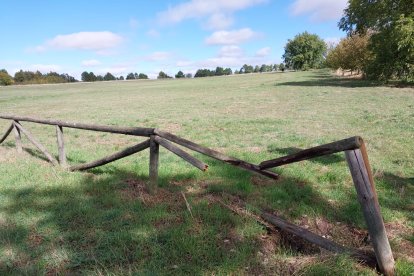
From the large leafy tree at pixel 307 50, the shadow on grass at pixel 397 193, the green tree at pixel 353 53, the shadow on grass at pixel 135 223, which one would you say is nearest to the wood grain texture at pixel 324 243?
the shadow on grass at pixel 135 223

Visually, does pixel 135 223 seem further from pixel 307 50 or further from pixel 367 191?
pixel 307 50

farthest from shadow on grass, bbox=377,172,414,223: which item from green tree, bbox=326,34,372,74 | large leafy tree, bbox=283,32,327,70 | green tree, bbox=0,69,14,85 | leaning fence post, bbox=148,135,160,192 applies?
green tree, bbox=0,69,14,85

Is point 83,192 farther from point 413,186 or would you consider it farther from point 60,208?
point 413,186

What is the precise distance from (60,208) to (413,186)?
5973 mm

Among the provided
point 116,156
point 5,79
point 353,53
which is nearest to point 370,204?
point 116,156

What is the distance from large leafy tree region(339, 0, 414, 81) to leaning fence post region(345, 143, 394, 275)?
1019 inches

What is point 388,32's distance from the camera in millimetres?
28234

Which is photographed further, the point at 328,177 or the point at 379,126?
the point at 379,126

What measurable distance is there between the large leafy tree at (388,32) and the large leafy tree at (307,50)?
294 ft

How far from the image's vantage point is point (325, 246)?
3711 mm

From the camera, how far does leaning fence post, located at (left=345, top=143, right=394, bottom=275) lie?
326 cm

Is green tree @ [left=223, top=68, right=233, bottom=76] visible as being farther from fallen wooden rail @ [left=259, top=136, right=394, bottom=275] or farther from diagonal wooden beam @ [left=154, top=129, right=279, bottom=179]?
fallen wooden rail @ [left=259, top=136, right=394, bottom=275]

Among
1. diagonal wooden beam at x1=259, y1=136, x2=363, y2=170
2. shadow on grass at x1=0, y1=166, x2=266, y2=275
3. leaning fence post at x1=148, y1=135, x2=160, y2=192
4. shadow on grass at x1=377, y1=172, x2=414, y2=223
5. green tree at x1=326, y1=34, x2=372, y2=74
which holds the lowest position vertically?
shadow on grass at x1=0, y1=166, x2=266, y2=275

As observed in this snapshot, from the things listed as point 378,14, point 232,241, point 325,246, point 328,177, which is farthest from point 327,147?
point 378,14
